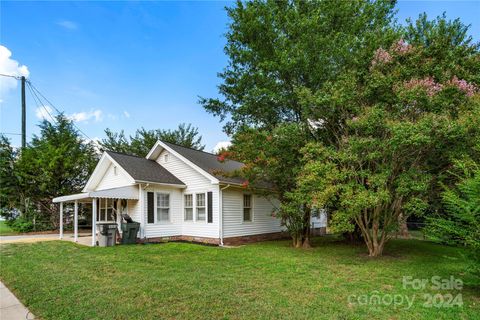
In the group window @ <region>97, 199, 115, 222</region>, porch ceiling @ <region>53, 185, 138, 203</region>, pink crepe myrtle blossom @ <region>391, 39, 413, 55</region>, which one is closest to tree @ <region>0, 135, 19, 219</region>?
window @ <region>97, 199, 115, 222</region>

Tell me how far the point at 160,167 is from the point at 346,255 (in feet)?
30.9

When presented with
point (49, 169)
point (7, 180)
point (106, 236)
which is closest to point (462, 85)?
point (106, 236)

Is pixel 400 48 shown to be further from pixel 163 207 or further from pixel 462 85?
pixel 163 207

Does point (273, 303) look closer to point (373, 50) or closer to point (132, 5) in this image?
point (373, 50)

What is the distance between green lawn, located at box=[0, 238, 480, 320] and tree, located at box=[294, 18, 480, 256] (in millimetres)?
1520

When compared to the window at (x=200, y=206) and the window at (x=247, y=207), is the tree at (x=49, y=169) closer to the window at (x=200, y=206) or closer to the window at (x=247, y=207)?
the window at (x=200, y=206)

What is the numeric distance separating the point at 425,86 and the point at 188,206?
10.1 meters

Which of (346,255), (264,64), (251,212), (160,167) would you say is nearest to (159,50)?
(160,167)

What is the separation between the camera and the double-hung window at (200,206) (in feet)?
42.0

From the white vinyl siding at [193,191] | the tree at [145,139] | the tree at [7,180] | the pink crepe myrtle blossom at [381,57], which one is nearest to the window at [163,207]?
the white vinyl siding at [193,191]

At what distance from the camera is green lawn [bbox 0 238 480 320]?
4.24m

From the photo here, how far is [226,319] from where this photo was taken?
3.95m

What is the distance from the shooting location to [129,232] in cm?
1165

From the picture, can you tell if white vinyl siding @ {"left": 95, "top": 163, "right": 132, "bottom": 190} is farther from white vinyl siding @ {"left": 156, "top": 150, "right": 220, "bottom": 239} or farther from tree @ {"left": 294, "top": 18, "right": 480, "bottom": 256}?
tree @ {"left": 294, "top": 18, "right": 480, "bottom": 256}
